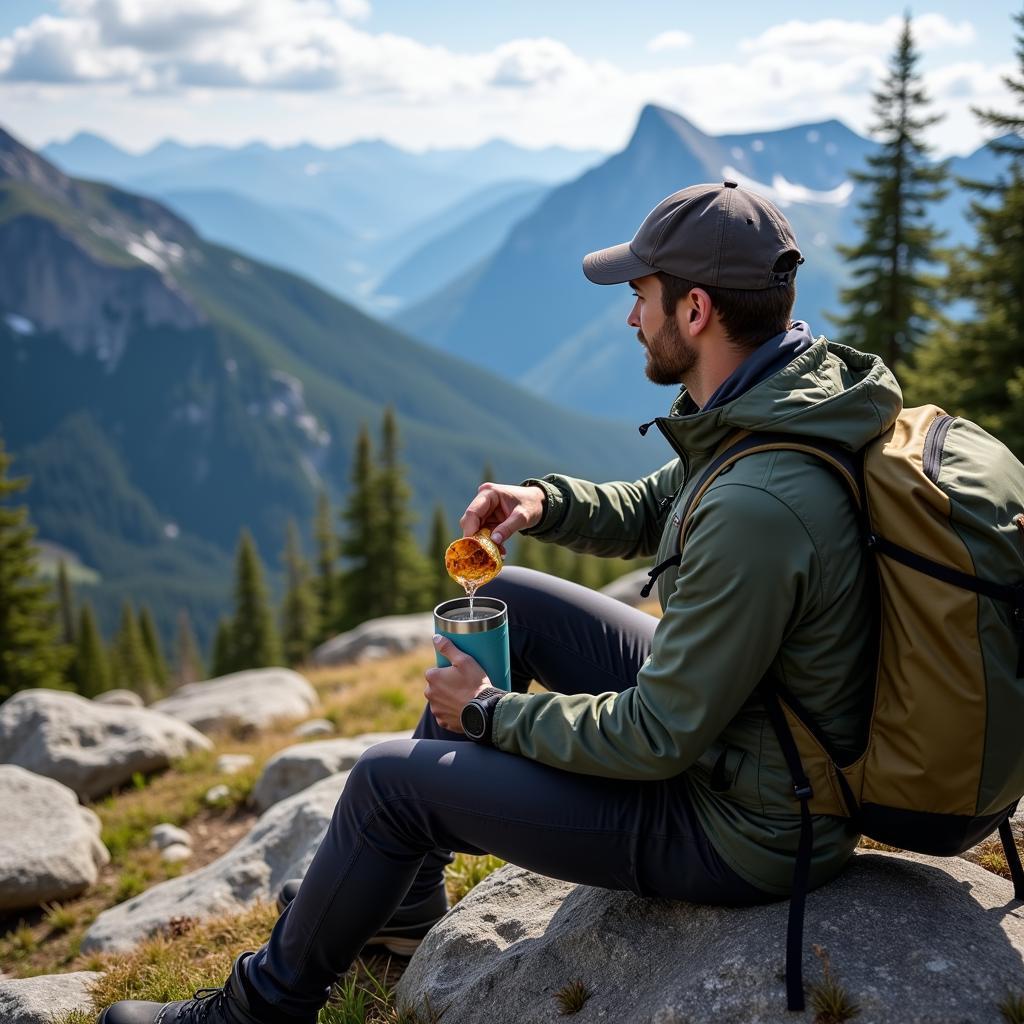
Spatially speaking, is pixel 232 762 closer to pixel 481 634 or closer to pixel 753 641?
pixel 481 634

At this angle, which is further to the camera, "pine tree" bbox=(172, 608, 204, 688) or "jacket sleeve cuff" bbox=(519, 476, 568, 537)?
"pine tree" bbox=(172, 608, 204, 688)

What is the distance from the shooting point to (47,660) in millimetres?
33844

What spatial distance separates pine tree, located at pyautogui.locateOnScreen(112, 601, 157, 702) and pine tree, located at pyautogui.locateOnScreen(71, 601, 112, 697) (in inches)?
216

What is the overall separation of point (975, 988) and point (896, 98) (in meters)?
31.2

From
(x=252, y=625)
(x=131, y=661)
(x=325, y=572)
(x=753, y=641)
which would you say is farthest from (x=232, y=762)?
(x=131, y=661)

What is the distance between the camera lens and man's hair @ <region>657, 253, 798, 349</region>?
3455mm

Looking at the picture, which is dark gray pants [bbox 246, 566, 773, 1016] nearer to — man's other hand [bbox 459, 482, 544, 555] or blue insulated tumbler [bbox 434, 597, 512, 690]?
blue insulated tumbler [bbox 434, 597, 512, 690]

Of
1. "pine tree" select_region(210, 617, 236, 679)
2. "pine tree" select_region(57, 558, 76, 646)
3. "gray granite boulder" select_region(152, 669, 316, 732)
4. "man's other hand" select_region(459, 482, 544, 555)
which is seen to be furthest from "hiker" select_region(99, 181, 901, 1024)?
"pine tree" select_region(57, 558, 76, 646)

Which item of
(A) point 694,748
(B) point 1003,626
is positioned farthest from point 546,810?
(B) point 1003,626

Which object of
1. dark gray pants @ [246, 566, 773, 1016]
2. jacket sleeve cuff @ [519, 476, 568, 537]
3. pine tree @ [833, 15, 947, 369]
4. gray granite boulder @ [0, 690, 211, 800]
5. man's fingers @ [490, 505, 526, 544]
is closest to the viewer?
dark gray pants @ [246, 566, 773, 1016]

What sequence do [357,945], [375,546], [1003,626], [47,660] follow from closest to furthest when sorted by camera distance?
[1003,626], [357,945], [47,660], [375,546]

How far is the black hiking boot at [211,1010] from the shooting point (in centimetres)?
379

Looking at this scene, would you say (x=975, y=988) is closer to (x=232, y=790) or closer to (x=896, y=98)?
(x=232, y=790)

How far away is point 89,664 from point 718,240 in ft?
218
